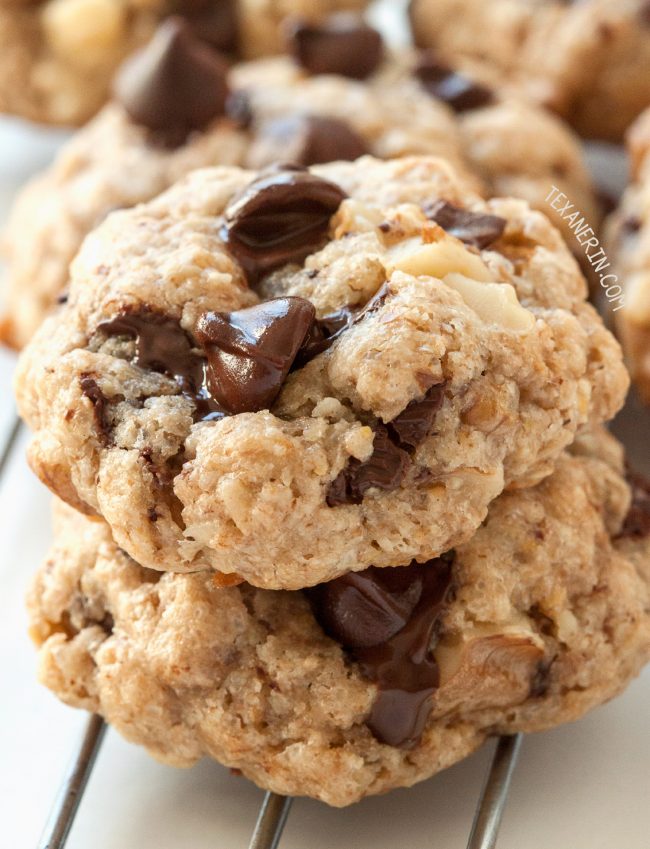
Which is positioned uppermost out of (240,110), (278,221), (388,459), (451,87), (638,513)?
(278,221)

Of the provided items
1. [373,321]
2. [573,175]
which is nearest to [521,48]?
[573,175]

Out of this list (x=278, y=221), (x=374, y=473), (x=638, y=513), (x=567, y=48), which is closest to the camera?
(x=374, y=473)

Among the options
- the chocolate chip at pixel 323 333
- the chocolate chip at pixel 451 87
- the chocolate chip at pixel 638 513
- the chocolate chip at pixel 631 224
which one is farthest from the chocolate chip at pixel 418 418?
the chocolate chip at pixel 451 87

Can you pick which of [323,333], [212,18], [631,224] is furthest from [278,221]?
[212,18]

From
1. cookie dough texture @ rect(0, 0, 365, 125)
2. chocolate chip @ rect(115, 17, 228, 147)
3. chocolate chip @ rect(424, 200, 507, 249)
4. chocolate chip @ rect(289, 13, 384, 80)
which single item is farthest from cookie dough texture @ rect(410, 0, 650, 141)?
chocolate chip @ rect(424, 200, 507, 249)

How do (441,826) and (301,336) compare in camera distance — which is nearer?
(301,336)

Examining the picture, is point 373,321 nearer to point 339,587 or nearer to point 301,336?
point 301,336

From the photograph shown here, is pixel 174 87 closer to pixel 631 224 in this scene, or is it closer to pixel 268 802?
pixel 631 224

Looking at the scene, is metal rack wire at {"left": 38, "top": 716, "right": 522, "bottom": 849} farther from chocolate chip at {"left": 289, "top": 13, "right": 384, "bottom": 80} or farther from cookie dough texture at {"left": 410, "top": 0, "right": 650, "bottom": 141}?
cookie dough texture at {"left": 410, "top": 0, "right": 650, "bottom": 141}
